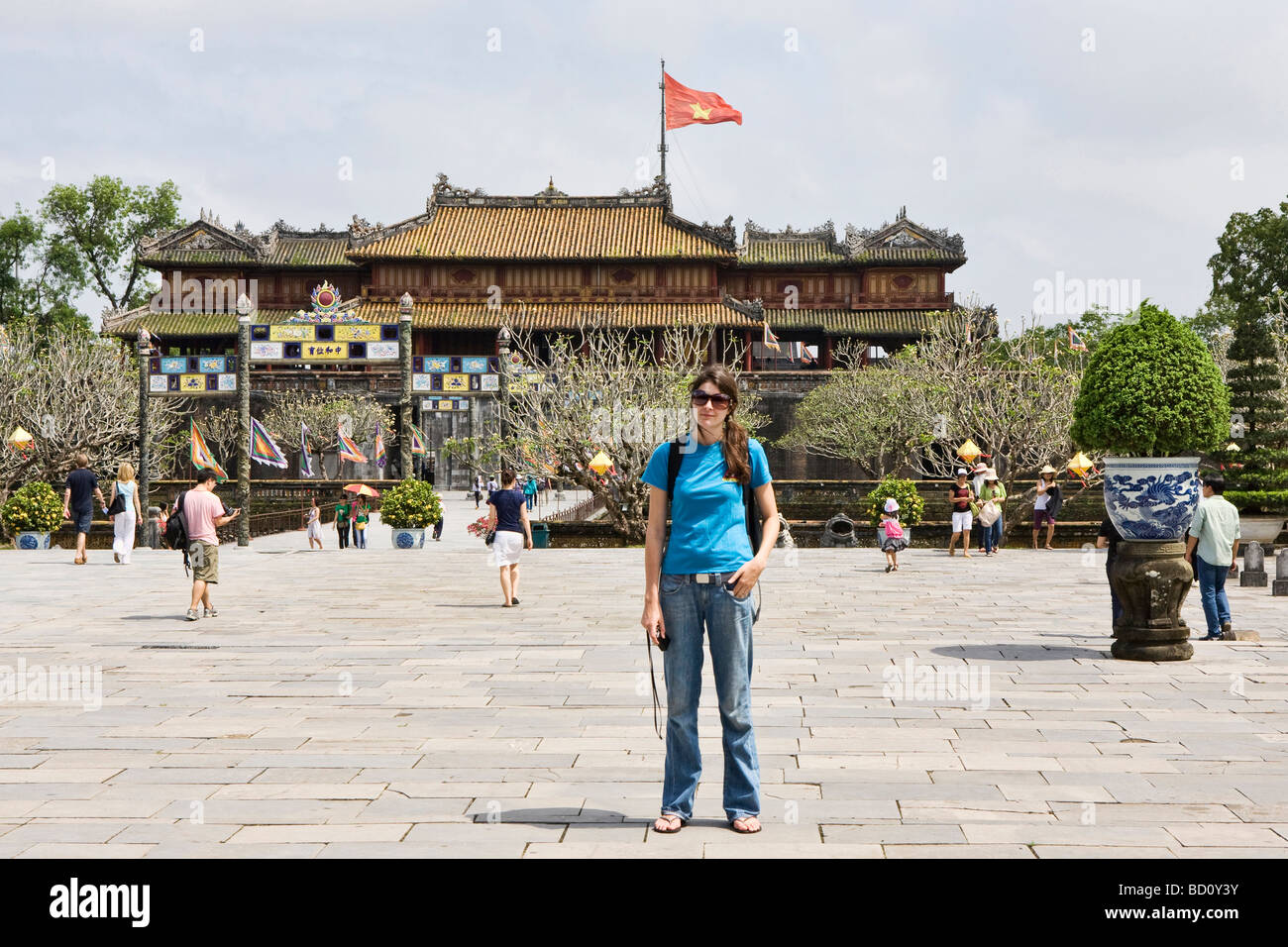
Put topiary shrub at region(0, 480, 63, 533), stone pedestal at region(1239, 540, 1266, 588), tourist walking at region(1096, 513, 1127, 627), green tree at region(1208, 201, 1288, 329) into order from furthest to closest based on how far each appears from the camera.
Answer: green tree at region(1208, 201, 1288, 329) < topiary shrub at region(0, 480, 63, 533) < stone pedestal at region(1239, 540, 1266, 588) < tourist walking at region(1096, 513, 1127, 627)

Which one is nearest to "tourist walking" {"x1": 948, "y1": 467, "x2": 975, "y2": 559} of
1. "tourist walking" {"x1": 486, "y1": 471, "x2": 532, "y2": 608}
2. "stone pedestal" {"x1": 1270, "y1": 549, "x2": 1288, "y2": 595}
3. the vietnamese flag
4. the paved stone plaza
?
"stone pedestal" {"x1": 1270, "y1": 549, "x2": 1288, "y2": 595}

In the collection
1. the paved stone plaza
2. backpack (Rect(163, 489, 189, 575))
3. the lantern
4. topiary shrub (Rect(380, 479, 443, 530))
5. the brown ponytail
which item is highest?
the brown ponytail

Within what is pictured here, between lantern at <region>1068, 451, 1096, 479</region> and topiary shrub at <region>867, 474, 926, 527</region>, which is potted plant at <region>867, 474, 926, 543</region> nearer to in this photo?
topiary shrub at <region>867, 474, 926, 527</region>

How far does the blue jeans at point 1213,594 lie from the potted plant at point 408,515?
16005 millimetres

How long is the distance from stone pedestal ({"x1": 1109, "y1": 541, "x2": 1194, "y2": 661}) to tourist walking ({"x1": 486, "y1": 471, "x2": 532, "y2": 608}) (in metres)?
5.83

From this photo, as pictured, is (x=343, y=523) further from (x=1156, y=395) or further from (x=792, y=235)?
(x=792, y=235)

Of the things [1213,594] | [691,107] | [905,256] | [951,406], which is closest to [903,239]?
[905,256]

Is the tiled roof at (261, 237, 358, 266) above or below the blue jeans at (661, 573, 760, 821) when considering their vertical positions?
above

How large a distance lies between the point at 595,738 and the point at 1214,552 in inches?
243

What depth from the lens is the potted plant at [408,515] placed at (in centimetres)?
2380

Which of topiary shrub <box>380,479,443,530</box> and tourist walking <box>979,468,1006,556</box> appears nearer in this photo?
tourist walking <box>979,468,1006,556</box>

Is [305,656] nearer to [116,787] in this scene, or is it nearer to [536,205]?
[116,787]

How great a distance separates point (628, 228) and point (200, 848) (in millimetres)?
50034

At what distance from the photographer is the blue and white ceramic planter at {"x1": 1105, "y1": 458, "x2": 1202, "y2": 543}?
8.95 m
